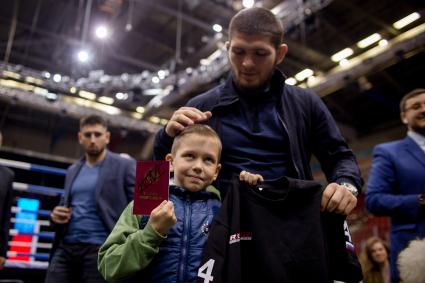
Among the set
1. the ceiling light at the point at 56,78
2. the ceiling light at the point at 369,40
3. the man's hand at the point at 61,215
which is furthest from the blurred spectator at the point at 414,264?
the ceiling light at the point at 56,78

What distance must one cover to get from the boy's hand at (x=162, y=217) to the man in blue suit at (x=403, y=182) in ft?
4.67

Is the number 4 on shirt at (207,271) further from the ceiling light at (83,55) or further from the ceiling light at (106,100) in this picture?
the ceiling light at (106,100)

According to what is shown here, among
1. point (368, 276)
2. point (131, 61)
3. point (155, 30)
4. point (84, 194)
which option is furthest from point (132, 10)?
point (368, 276)

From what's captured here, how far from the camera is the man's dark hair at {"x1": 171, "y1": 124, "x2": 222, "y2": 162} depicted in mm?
1499

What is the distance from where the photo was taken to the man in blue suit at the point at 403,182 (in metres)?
2.08

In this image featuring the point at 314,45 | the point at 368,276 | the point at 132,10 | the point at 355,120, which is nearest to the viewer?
the point at 368,276

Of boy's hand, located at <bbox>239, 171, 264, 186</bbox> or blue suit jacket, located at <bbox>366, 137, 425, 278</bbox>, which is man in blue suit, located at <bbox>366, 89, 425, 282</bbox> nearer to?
blue suit jacket, located at <bbox>366, 137, 425, 278</bbox>

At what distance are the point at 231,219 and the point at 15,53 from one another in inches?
337

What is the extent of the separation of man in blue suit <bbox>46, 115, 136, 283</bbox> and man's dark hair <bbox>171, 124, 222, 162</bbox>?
134cm

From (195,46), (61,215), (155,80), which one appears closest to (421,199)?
Result: (61,215)

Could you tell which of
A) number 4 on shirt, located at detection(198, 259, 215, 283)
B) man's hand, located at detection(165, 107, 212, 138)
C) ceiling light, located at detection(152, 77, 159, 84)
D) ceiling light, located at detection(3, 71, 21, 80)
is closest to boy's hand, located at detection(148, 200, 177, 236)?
number 4 on shirt, located at detection(198, 259, 215, 283)

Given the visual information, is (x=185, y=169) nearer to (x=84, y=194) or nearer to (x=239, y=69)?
(x=239, y=69)

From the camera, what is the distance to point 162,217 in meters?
1.24

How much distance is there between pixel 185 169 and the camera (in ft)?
4.80
